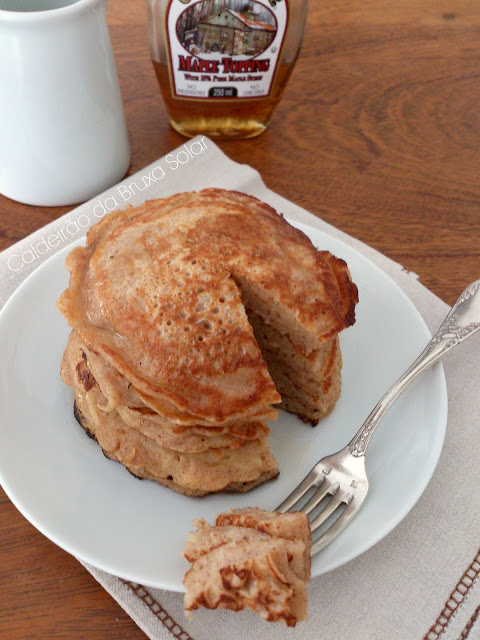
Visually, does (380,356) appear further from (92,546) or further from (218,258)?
(92,546)

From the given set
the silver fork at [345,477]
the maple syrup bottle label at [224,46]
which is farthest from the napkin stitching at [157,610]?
the maple syrup bottle label at [224,46]

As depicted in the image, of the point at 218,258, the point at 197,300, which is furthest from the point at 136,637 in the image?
the point at 218,258

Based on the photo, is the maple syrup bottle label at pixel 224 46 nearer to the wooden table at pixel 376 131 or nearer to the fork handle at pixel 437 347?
the wooden table at pixel 376 131

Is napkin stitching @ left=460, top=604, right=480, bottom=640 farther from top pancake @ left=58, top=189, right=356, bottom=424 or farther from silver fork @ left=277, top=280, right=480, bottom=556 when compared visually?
top pancake @ left=58, top=189, right=356, bottom=424

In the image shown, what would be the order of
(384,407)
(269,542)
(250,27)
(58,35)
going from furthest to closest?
(250,27) → (58,35) → (384,407) → (269,542)

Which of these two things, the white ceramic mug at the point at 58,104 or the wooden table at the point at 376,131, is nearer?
the white ceramic mug at the point at 58,104
